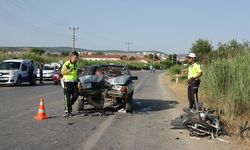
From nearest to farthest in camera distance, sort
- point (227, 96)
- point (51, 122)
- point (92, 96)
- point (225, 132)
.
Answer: point (225, 132) < point (51, 122) < point (227, 96) < point (92, 96)

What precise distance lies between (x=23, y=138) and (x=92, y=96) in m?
5.28

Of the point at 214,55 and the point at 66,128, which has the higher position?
the point at 214,55

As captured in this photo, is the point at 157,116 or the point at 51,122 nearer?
the point at 51,122

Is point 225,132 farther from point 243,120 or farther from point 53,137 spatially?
point 53,137

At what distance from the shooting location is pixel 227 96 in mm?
13727

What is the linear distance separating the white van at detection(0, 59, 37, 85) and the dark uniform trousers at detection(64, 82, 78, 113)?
17.8m

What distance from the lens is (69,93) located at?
1388cm

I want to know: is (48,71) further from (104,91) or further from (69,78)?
(69,78)

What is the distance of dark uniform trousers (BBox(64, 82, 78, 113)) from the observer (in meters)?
13.7

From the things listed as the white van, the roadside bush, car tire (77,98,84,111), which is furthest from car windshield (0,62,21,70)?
the roadside bush

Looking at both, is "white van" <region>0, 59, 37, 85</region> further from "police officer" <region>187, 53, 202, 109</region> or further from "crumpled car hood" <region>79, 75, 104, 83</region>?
"police officer" <region>187, 53, 202, 109</region>

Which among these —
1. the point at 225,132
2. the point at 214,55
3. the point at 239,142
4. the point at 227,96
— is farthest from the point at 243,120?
the point at 214,55

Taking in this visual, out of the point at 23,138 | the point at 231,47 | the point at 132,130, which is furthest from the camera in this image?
the point at 231,47

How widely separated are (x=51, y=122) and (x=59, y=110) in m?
3.10
